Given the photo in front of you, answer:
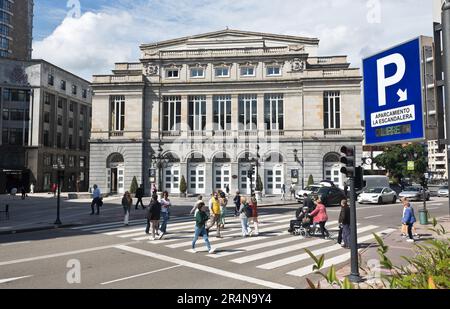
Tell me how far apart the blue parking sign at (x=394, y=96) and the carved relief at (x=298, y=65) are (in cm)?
3734

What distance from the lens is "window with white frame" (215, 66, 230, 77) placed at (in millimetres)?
45094

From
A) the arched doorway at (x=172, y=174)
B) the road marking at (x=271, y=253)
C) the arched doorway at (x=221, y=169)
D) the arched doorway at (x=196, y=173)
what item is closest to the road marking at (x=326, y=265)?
the road marking at (x=271, y=253)

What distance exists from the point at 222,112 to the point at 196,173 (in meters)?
8.44

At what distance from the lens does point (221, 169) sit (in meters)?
43.8

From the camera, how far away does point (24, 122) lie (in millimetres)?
58719

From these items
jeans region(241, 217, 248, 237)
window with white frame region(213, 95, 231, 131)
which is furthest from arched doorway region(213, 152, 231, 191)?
jeans region(241, 217, 248, 237)

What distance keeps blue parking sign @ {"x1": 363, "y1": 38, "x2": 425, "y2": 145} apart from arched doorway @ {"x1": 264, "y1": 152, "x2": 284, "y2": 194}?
116 ft

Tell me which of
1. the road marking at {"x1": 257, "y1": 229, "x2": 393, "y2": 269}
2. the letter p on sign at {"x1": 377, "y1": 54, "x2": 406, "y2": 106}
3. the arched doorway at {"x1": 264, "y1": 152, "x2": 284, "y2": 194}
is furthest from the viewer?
the arched doorway at {"x1": 264, "y1": 152, "x2": 284, "y2": 194}

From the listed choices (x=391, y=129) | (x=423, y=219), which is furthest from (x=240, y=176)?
(x=391, y=129)

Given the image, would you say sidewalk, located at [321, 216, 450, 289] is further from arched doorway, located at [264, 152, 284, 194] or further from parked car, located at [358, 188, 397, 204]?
arched doorway, located at [264, 152, 284, 194]

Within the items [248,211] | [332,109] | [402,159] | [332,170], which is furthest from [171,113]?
[402,159]

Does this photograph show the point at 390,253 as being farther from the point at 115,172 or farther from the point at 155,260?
the point at 115,172

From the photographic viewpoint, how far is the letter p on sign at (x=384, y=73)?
6672 mm
